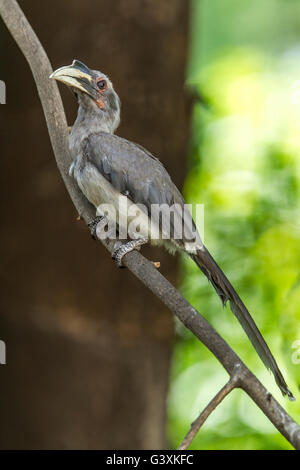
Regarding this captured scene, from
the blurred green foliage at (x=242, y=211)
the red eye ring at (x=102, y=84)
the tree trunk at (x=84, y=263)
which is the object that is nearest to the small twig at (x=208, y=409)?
the blurred green foliage at (x=242, y=211)

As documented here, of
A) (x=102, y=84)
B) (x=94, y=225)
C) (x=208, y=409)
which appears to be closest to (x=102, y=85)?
(x=102, y=84)

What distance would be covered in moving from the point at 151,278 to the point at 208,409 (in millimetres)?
437

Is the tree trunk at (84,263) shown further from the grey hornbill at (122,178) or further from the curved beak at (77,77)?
the grey hornbill at (122,178)

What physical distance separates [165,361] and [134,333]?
0.85 feet

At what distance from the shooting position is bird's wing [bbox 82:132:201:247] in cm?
241

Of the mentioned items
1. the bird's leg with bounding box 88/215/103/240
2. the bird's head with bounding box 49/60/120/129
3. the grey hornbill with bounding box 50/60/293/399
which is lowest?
the bird's leg with bounding box 88/215/103/240

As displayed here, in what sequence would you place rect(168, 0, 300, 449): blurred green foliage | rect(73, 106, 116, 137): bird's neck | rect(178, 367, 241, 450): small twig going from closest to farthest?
rect(178, 367, 241, 450): small twig
rect(73, 106, 116, 137): bird's neck
rect(168, 0, 300, 449): blurred green foliage

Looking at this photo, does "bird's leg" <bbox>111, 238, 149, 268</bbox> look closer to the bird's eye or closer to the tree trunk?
the bird's eye

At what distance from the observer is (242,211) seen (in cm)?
359

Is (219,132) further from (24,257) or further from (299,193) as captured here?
(24,257)

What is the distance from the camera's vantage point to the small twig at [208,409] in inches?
66.2

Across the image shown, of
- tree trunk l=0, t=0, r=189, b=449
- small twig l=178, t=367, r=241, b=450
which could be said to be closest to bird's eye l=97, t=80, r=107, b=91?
tree trunk l=0, t=0, r=189, b=449

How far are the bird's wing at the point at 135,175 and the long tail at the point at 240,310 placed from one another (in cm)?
11

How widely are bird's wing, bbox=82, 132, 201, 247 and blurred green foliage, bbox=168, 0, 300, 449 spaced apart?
0.94m
